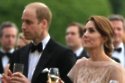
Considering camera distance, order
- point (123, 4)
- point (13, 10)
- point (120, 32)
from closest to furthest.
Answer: point (120, 32), point (13, 10), point (123, 4)

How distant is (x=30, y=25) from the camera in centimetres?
848

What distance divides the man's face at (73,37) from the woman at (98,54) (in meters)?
6.22

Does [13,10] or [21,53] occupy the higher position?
[21,53]

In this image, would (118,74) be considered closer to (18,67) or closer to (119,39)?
(18,67)

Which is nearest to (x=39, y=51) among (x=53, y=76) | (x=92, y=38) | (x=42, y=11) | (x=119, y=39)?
(x=42, y=11)

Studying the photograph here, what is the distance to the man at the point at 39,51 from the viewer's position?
27.8 feet

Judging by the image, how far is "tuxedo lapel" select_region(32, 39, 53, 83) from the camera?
27.7 feet

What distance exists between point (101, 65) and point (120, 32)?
491cm

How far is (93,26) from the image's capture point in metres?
7.79

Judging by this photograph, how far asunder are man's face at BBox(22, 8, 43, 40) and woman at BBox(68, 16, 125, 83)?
3.01 feet

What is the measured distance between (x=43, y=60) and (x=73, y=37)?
5.89 metres

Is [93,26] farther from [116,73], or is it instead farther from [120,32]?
[120,32]

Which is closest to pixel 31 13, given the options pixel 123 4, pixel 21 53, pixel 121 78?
pixel 21 53

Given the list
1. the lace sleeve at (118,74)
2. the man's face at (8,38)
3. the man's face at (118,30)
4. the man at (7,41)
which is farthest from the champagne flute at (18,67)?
the man's face at (8,38)
